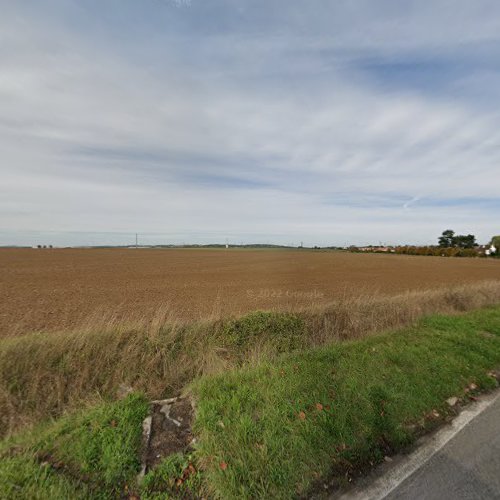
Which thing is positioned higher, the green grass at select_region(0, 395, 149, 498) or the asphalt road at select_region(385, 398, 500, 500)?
the green grass at select_region(0, 395, 149, 498)

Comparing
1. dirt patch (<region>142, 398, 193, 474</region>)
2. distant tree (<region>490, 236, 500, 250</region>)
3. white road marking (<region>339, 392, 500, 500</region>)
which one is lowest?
white road marking (<region>339, 392, 500, 500</region>)

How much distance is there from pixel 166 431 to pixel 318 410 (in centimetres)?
210

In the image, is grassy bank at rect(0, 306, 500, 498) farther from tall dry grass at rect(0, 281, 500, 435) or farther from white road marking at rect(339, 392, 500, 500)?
tall dry grass at rect(0, 281, 500, 435)

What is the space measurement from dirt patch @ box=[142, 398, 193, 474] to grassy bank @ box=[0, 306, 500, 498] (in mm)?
125

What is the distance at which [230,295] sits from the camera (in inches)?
752

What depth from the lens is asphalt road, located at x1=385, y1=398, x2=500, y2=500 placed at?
2686 mm

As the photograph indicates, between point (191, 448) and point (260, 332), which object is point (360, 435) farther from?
point (260, 332)

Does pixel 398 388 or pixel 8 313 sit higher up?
pixel 398 388

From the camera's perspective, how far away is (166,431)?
11.2ft

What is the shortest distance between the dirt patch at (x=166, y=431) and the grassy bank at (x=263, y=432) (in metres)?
0.13

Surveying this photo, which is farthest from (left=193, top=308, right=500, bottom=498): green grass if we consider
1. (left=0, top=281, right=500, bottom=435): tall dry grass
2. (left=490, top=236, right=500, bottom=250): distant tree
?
(left=490, top=236, right=500, bottom=250): distant tree

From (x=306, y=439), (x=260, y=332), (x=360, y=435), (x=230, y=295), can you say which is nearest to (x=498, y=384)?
(x=360, y=435)

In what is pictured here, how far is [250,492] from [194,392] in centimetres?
182

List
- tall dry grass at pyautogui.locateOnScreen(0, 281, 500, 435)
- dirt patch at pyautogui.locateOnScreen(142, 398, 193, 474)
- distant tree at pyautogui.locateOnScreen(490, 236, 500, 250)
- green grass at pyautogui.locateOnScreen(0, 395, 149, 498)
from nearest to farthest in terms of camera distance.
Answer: green grass at pyautogui.locateOnScreen(0, 395, 149, 498) → dirt patch at pyautogui.locateOnScreen(142, 398, 193, 474) → tall dry grass at pyautogui.locateOnScreen(0, 281, 500, 435) → distant tree at pyautogui.locateOnScreen(490, 236, 500, 250)
